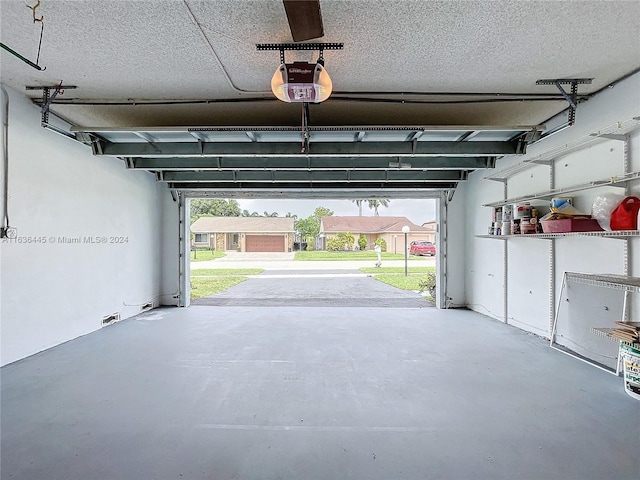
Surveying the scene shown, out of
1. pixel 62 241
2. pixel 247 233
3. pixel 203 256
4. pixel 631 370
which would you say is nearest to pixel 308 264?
pixel 203 256

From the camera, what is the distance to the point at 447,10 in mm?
1885

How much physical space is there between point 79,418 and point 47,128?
9.82 ft

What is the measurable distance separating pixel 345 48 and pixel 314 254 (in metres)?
20.5

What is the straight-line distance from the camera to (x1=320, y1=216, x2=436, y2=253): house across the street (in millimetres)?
25312

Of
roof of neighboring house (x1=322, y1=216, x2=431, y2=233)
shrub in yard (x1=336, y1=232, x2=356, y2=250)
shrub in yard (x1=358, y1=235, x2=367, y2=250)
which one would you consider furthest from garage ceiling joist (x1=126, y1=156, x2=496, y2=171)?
shrub in yard (x1=358, y1=235, x2=367, y2=250)

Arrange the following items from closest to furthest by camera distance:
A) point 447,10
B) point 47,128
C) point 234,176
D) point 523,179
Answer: point 447,10 → point 47,128 → point 523,179 → point 234,176

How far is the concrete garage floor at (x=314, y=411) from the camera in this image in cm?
166

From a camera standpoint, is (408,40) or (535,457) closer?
(535,457)

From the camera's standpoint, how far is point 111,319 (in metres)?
4.50

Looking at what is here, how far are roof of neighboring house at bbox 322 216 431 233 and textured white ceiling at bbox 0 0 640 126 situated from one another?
76.4ft

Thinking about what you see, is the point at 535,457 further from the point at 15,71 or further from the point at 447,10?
the point at 15,71

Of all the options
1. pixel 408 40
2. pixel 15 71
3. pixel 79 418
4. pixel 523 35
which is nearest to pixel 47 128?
pixel 15 71

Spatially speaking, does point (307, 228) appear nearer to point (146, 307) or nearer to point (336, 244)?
point (336, 244)

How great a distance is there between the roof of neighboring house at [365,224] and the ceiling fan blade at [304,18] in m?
24.3
